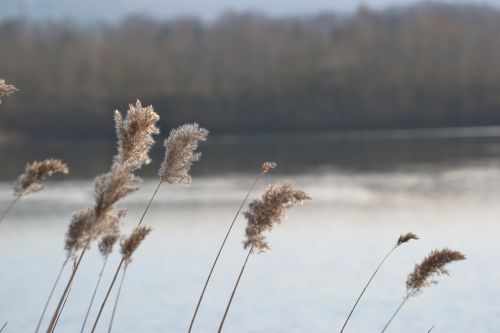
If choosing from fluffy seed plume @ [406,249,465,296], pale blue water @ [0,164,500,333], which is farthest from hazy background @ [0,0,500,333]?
fluffy seed plume @ [406,249,465,296]

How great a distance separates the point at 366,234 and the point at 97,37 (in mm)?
52345

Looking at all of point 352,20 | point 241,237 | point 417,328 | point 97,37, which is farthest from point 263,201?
point 352,20

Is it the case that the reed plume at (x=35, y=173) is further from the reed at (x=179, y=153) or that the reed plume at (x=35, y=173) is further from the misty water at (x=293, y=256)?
the misty water at (x=293, y=256)

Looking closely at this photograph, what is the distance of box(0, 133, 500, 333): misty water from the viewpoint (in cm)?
779

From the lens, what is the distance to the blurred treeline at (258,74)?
51250mm

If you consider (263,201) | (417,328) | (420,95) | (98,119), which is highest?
(420,95)

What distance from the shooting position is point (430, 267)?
8.75ft

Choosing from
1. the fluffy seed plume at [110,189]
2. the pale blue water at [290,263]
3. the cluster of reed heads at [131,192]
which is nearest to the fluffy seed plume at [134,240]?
the cluster of reed heads at [131,192]

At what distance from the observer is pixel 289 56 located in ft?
195

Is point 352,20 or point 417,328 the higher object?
point 352,20

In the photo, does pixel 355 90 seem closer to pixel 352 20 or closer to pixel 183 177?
pixel 352 20

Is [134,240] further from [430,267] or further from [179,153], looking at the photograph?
[430,267]

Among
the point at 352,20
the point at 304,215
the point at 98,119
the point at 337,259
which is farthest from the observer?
the point at 352,20

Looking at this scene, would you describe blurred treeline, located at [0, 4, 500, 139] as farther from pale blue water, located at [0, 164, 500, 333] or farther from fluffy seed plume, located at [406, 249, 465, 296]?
fluffy seed plume, located at [406, 249, 465, 296]
